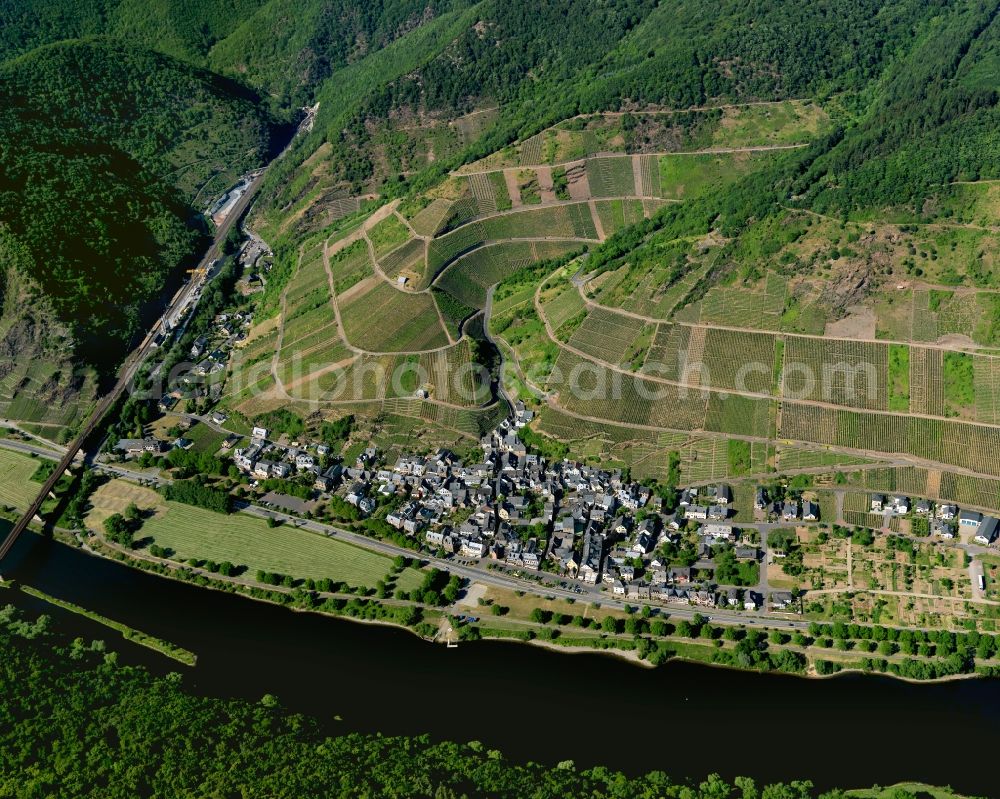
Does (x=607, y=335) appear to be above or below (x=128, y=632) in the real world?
above

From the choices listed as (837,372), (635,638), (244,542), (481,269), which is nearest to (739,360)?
(837,372)

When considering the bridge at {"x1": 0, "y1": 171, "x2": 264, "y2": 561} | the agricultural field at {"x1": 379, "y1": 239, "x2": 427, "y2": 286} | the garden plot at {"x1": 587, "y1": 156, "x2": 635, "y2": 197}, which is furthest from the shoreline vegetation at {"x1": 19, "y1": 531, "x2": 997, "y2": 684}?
the garden plot at {"x1": 587, "y1": 156, "x2": 635, "y2": 197}

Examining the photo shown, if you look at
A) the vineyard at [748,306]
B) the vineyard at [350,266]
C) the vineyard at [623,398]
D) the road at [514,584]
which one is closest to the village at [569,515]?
the road at [514,584]

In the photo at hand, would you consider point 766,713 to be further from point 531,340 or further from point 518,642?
point 531,340

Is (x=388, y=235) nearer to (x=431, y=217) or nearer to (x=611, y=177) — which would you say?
(x=431, y=217)

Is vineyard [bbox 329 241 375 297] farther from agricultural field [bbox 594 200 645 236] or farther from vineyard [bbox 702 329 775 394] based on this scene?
vineyard [bbox 702 329 775 394]

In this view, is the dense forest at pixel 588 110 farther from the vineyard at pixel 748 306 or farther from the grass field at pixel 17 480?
the grass field at pixel 17 480

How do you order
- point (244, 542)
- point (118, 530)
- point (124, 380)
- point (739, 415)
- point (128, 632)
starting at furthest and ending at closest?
point (124, 380)
point (739, 415)
point (118, 530)
point (244, 542)
point (128, 632)

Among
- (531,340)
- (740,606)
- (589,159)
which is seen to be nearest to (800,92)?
(589,159)
